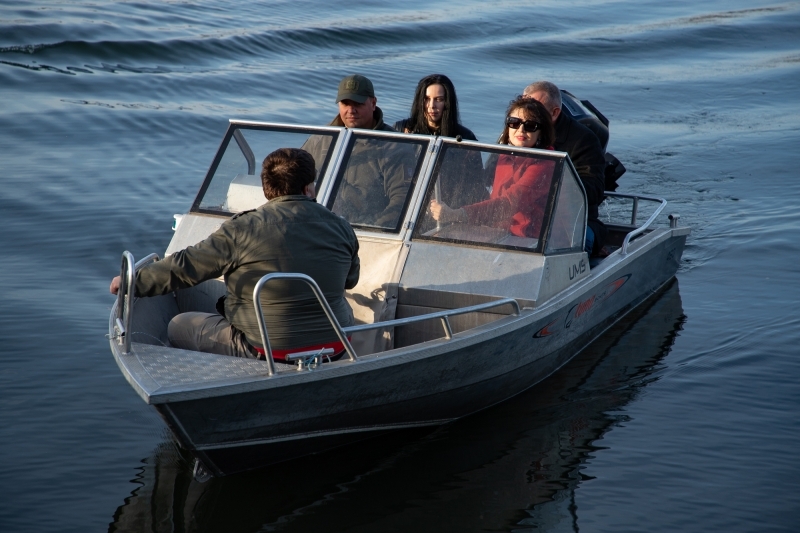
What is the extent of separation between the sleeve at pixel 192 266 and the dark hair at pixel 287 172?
330 mm

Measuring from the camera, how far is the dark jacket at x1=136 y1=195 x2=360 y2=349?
4.92m

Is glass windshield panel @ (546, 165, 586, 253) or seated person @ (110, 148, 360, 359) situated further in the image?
glass windshield panel @ (546, 165, 586, 253)

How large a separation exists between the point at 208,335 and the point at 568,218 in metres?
2.60

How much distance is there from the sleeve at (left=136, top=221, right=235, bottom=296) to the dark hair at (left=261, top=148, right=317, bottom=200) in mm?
330

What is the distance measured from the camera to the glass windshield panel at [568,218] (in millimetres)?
6227

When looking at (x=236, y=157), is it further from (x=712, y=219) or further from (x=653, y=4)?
(x=653, y=4)

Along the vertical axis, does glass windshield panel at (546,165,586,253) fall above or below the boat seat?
above

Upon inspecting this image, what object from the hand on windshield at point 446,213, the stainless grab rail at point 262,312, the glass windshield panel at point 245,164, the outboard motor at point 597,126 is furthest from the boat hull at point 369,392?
the outboard motor at point 597,126

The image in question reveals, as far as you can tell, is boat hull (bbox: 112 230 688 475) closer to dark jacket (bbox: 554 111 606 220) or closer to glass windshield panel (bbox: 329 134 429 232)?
dark jacket (bbox: 554 111 606 220)

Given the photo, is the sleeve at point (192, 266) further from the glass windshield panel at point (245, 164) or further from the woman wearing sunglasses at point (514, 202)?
the woman wearing sunglasses at point (514, 202)

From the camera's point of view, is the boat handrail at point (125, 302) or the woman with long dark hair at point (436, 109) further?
the woman with long dark hair at point (436, 109)

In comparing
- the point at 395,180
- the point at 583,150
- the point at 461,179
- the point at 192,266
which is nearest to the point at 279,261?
the point at 192,266

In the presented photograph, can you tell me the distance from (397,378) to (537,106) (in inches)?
90.6

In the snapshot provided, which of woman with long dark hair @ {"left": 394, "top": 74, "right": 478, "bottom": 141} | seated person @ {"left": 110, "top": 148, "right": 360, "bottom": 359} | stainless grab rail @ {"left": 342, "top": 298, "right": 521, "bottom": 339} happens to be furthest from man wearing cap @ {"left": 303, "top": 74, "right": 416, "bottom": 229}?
seated person @ {"left": 110, "top": 148, "right": 360, "bottom": 359}
